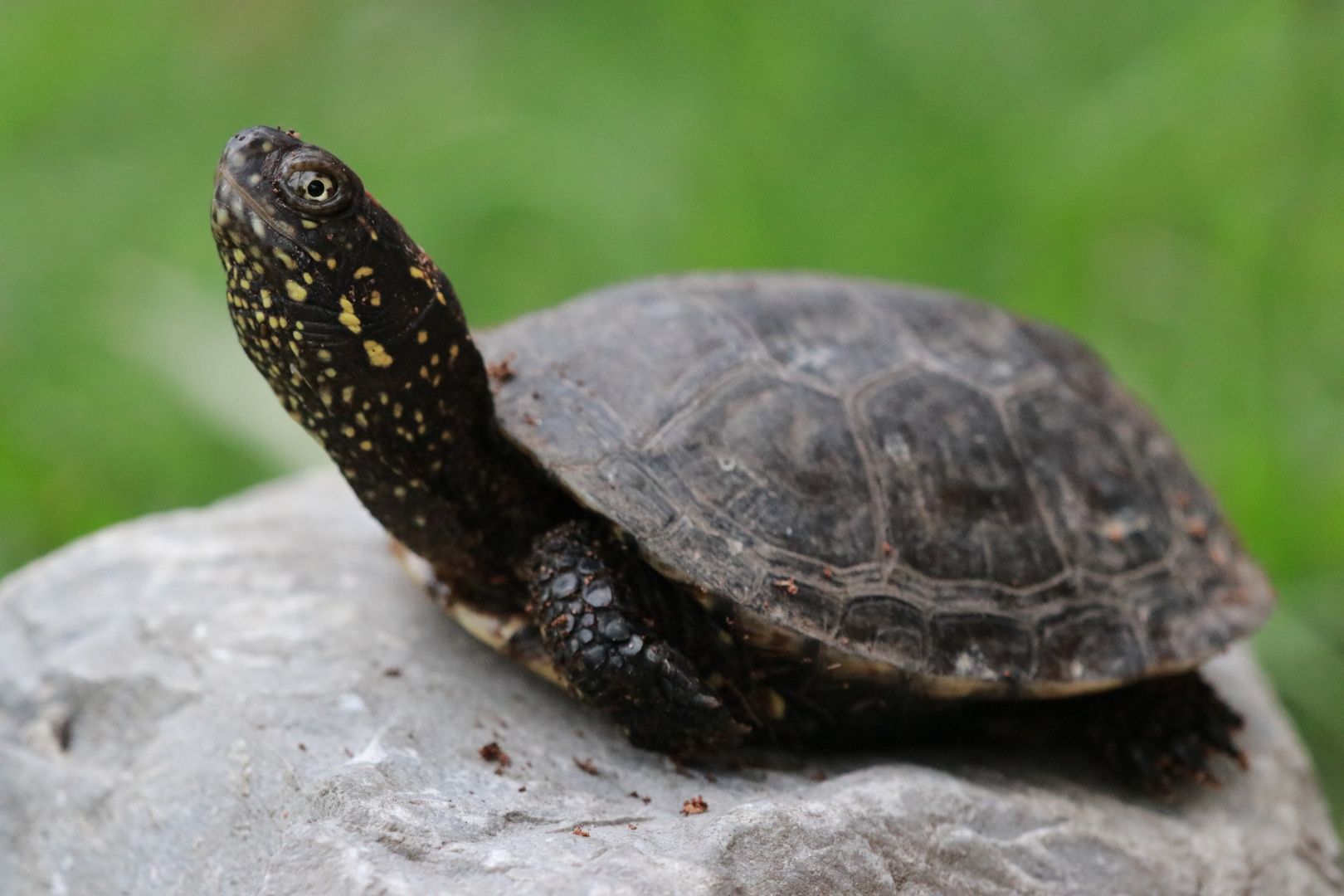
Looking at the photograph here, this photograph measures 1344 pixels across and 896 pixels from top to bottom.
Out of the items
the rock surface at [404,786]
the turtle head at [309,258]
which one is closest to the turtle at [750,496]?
the turtle head at [309,258]

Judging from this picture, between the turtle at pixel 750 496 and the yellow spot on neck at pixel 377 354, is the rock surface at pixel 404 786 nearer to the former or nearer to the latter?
the turtle at pixel 750 496

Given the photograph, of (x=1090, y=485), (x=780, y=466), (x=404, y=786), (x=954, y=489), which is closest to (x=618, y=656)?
(x=404, y=786)

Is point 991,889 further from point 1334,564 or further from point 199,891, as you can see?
point 1334,564

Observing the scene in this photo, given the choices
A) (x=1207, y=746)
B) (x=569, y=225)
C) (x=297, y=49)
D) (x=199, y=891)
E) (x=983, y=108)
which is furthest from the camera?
(x=297, y=49)

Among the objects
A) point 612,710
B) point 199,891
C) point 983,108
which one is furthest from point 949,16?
point 199,891

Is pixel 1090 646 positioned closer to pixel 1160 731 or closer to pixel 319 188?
pixel 1160 731

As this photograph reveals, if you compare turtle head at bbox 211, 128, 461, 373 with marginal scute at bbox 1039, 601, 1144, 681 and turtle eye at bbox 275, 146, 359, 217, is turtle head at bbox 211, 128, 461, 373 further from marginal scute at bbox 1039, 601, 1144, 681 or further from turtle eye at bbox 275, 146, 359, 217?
marginal scute at bbox 1039, 601, 1144, 681
